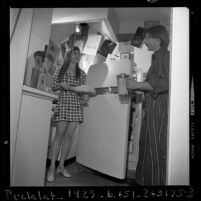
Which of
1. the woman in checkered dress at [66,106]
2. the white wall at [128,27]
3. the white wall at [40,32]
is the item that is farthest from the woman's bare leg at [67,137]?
the white wall at [128,27]

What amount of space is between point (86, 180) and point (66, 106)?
0.52 metres

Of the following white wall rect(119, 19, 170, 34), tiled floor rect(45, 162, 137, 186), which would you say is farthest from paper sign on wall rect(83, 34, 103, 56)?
tiled floor rect(45, 162, 137, 186)

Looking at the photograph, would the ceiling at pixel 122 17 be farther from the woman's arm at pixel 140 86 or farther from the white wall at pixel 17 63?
the white wall at pixel 17 63

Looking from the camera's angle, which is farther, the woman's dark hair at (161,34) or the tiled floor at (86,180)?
the tiled floor at (86,180)

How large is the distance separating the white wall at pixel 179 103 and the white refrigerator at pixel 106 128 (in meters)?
0.83

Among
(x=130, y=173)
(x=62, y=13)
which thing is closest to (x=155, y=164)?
(x=130, y=173)

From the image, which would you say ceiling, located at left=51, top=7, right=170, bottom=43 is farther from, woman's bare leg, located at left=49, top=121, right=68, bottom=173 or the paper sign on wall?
woman's bare leg, located at left=49, top=121, right=68, bottom=173

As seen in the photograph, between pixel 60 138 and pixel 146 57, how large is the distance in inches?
39.7

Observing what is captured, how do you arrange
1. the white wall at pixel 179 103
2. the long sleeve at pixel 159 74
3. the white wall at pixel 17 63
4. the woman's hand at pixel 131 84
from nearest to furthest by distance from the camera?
the white wall at pixel 179 103 → the white wall at pixel 17 63 → the long sleeve at pixel 159 74 → the woman's hand at pixel 131 84

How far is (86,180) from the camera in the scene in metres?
1.30

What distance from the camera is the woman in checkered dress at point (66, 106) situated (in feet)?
4.30

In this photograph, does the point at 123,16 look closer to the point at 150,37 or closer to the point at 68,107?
the point at 150,37

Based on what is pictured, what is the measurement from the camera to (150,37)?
1029 millimetres

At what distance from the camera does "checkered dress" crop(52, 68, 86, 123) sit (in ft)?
4.31
